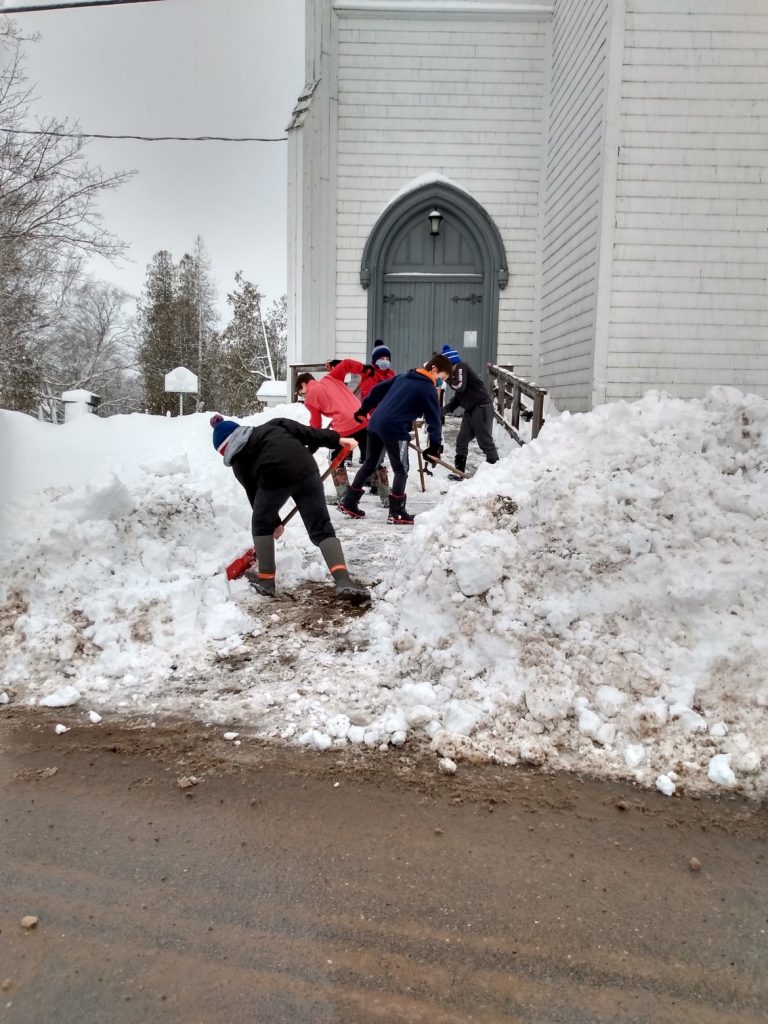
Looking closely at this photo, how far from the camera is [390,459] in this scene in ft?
23.1

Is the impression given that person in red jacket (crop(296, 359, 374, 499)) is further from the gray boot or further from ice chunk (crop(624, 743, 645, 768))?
ice chunk (crop(624, 743, 645, 768))

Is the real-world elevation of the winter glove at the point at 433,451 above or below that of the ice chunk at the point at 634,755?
above

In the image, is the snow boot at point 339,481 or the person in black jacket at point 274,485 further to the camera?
the snow boot at point 339,481

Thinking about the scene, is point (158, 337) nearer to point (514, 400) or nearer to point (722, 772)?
point (514, 400)

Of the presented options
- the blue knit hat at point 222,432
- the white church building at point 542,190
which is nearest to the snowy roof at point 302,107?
Answer: the white church building at point 542,190

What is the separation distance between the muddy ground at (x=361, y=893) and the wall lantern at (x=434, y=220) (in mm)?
10597

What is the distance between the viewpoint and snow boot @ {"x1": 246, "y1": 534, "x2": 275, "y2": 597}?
16.4 feet

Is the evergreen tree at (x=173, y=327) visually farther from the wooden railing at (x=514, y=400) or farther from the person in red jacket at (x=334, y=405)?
the person in red jacket at (x=334, y=405)

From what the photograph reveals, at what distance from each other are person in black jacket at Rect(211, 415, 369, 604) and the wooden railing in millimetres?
4416

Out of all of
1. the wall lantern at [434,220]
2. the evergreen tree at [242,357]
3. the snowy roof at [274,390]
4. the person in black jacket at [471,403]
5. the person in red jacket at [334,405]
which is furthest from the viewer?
the evergreen tree at [242,357]

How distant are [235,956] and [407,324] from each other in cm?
1136

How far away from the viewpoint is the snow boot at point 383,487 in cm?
828

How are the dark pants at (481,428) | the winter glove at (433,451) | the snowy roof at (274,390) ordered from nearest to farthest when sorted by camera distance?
the winter glove at (433,451), the dark pants at (481,428), the snowy roof at (274,390)

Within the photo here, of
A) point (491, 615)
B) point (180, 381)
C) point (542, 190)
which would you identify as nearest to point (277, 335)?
point (180, 381)
